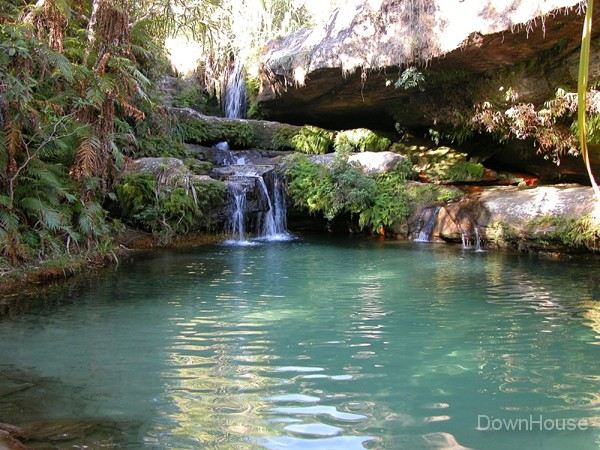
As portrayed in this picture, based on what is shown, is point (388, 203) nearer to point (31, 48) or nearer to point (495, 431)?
point (31, 48)

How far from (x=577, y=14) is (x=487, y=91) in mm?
3730

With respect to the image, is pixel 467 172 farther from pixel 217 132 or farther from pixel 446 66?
pixel 217 132

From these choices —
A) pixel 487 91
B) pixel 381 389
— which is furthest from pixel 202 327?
pixel 487 91

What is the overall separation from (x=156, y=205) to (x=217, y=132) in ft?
18.6

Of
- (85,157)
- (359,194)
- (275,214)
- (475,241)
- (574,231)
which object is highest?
(85,157)

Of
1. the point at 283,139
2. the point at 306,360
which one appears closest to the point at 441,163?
the point at 283,139

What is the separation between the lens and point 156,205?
12.0 m

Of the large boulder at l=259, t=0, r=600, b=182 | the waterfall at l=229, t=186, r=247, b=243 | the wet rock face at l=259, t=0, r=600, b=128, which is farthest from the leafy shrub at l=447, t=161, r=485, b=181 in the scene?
the waterfall at l=229, t=186, r=247, b=243

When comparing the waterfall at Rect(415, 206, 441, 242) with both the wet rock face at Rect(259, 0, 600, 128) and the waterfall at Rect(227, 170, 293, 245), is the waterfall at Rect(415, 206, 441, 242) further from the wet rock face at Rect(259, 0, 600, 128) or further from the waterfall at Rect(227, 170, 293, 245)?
the waterfall at Rect(227, 170, 293, 245)

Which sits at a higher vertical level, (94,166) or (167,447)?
(94,166)

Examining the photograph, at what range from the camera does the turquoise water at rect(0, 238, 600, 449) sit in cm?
319

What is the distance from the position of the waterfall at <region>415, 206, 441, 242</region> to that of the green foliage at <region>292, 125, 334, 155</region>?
5.00 m

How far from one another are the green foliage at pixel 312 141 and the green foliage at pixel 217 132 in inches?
60.9

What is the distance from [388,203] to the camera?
13891 mm
